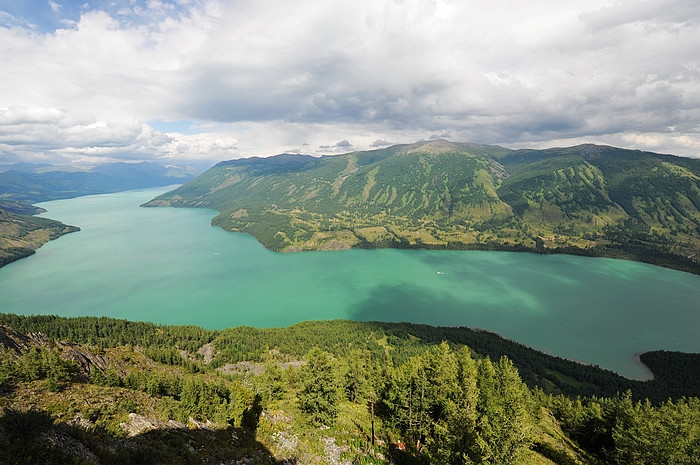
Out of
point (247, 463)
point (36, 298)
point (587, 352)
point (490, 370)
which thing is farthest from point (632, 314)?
point (36, 298)

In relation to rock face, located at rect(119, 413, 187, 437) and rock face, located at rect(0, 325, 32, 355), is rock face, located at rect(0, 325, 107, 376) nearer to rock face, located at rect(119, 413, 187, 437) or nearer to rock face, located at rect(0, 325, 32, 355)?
rock face, located at rect(0, 325, 32, 355)

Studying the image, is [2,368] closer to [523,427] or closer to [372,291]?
[523,427]

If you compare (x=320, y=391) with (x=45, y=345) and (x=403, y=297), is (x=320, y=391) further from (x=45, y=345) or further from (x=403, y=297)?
(x=403, y=297)

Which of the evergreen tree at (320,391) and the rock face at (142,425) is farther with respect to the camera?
the evergreen tree at (320,391)

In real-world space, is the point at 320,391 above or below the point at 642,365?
above

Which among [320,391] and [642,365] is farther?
[642,365]

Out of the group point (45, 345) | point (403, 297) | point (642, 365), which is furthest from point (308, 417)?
point (403, 297)

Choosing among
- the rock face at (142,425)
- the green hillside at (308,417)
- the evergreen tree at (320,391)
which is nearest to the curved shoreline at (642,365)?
the green hillside at (308,417)

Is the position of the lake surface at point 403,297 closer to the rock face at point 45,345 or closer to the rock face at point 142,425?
the rock face at point 45,345
